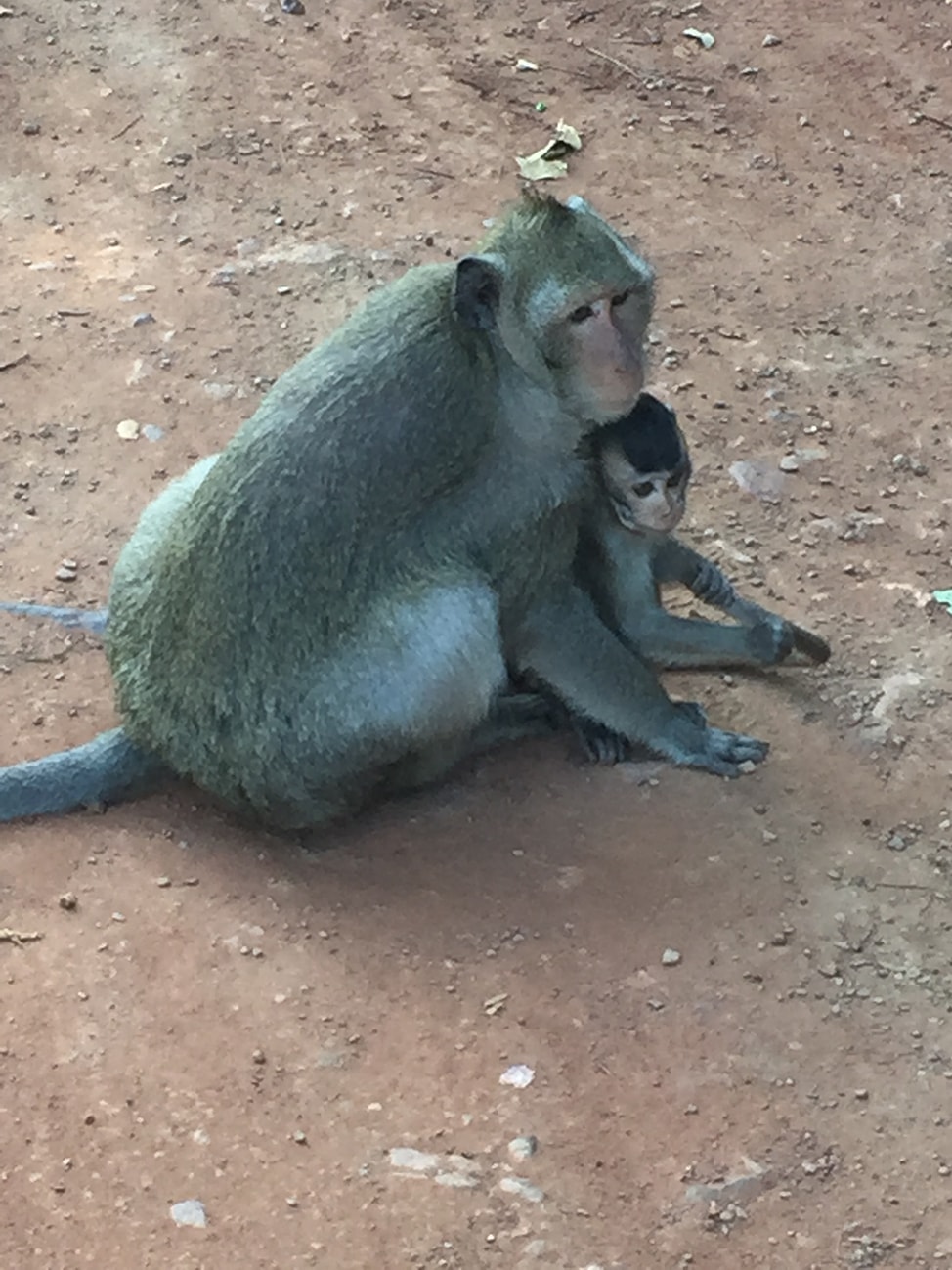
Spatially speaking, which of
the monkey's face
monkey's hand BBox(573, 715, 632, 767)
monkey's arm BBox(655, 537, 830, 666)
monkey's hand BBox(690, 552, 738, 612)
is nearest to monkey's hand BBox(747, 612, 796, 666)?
monkey's arm BBox(655, 537, 830, 666)

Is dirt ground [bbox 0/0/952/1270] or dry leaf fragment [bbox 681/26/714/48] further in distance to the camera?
dry leaf fragment [bbox 681/26/714/48]

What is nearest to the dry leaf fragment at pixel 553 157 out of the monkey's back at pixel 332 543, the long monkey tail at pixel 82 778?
the monkey's back at pixel 332 543

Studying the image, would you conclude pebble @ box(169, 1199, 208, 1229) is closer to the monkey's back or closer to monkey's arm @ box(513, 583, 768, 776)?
the monkey's back

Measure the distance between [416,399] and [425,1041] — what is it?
1639 millimetres

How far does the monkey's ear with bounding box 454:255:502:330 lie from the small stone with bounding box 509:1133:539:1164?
2020mm

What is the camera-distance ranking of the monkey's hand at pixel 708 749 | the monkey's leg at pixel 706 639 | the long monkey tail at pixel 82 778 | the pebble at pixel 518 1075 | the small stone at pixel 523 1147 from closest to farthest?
1. the small stone at pixel 523 1147
2. the pebble at pixel 518 1075
3. the long monkey tail at pixel 82 778
4. the monkey's hand at pixel 708 749
5. the monkey's leg at pixel 706 639

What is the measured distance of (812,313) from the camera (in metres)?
6.80

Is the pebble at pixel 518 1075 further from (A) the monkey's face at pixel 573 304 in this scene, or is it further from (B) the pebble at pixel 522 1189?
(A) the monkey's face at pixel 573 304

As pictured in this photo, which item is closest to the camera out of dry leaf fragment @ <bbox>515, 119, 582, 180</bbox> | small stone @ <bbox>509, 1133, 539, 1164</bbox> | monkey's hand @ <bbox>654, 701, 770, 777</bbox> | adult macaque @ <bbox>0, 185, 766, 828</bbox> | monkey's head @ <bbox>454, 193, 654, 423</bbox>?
small stone @ <bbox>509, 1133, 539, 1164</bbox>

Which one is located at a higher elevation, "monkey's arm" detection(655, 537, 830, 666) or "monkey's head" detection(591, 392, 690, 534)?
"monkey's head" detection(591, 392, 690, 534)

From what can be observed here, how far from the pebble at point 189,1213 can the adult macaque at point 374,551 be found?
3.99 ft

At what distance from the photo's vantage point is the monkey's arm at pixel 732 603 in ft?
16.8

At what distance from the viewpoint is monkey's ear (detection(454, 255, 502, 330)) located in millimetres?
4301

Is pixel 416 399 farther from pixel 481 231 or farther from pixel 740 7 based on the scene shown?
pixel 740 7
